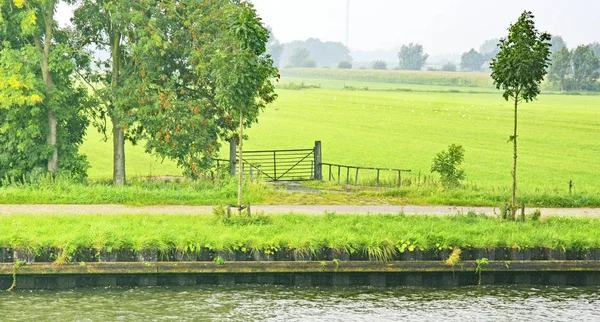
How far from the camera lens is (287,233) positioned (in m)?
25.9

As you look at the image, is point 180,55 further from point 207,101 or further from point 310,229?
point 310,229

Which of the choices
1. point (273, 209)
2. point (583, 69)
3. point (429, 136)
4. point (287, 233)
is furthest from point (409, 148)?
point (583, 69)

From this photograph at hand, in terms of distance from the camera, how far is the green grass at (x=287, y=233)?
81.5 feet

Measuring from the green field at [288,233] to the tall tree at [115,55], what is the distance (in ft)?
43.5

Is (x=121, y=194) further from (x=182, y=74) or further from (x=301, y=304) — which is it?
(x=301, y=304)

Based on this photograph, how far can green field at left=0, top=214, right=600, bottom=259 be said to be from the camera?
24.8 m

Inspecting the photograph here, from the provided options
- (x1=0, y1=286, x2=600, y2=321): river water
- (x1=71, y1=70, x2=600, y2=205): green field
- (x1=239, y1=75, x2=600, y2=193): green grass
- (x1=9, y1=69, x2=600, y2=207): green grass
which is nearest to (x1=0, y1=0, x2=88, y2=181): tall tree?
(x1=9, y1=69, x2=600, y2=207): green grass

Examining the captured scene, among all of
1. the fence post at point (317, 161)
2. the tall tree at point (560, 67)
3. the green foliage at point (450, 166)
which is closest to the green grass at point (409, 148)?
the green foliage at point (450, 166)

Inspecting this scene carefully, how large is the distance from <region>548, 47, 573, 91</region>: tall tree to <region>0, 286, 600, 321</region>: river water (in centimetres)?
14561

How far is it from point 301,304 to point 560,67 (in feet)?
503

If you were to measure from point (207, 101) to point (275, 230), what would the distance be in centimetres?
1701

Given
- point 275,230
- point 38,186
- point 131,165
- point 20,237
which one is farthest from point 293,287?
point 131,165

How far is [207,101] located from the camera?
42.5 metres

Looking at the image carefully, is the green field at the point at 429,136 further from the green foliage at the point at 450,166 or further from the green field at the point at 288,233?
the green field at the point at 288,233
